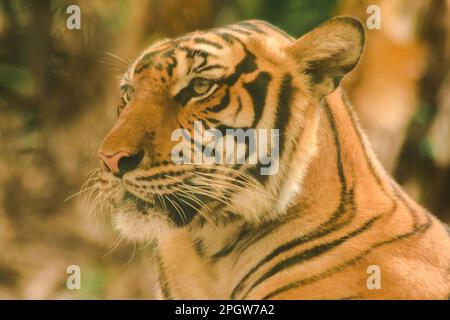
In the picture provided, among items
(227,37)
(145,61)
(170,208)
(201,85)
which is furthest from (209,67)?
Result: (170,208)

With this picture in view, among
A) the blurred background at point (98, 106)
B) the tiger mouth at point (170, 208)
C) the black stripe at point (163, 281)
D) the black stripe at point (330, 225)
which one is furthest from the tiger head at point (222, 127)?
the blurred background at point (98, 106)

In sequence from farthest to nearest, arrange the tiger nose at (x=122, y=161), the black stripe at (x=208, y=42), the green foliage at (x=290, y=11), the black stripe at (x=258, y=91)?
the green foliage at (x=290, y=11) < the black stripe at (x=208, y=42) < the black stripe at (x=258, y=91) < the tiger nose at (x=122, y=161)

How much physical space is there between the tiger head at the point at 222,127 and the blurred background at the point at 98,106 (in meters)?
0.38

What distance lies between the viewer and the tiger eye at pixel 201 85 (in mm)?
2615

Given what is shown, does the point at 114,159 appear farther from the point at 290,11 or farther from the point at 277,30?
the point at 290,11

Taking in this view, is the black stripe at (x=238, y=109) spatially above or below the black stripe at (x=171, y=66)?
below

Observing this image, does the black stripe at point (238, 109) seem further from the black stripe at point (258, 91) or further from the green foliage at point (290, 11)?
the green foliage at point (290, 11)

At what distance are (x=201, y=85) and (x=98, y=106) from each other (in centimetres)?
67

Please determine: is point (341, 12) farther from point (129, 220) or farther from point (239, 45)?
point (129, 220)

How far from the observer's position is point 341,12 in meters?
3.01

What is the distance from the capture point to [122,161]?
2.54 meters

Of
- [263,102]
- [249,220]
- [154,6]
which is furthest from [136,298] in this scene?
[154,6]

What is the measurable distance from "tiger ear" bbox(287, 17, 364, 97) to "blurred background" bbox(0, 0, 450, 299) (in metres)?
0.36

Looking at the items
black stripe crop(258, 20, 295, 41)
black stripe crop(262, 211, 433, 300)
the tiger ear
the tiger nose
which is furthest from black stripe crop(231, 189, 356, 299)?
black stripe crop(258, 20, 295, 41)
